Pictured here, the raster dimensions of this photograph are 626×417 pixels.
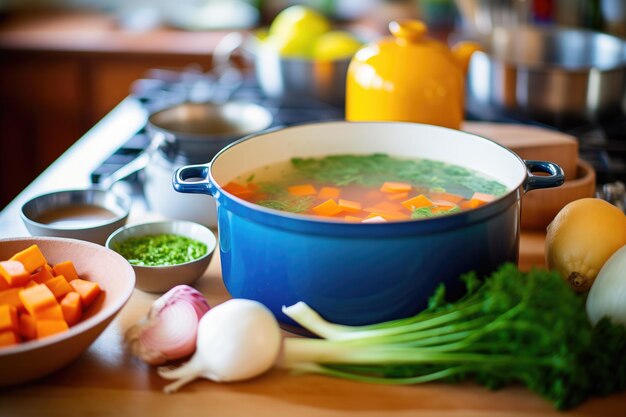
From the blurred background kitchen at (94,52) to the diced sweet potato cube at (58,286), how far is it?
222 centimetres

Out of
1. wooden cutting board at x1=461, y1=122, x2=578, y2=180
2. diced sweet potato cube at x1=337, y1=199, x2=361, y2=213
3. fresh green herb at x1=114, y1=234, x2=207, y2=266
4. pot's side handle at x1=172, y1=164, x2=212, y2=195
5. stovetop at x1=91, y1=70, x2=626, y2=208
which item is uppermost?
pot's side handle at x1=172, y1=164, x2=212, y2=195

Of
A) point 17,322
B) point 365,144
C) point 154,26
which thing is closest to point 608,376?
point 365,144

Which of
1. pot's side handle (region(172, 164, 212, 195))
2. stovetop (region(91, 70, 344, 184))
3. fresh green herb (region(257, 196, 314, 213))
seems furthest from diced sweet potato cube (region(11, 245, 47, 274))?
stovetop (region(91, 70, 344, 184))

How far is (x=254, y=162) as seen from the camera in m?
1.30

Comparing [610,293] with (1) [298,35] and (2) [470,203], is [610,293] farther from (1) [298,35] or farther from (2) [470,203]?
(1) [298,35]

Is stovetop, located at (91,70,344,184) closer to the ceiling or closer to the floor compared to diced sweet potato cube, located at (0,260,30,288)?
closer to the floor

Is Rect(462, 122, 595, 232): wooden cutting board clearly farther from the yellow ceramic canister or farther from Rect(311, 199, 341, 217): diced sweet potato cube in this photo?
Rect(311, 199, 341, 217): diced sweet potato cube

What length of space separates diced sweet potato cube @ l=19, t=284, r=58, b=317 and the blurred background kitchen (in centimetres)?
227

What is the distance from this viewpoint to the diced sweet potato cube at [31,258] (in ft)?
3.49

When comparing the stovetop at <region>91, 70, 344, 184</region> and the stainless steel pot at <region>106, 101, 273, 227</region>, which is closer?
the stainless steel pot at <region>106, 101, 273, 227</region>

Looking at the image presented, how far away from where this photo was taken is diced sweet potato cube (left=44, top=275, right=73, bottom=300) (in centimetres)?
104

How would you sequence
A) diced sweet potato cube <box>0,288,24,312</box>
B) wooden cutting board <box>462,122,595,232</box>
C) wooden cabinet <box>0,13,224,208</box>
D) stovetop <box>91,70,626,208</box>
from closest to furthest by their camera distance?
diced sweet potato cube <box>0,288,24,312</box> → wooden cutting board <box>462,122,595,232</box> → stovetop <box>91,70,626,208</box> → wooden cabinet <box>0,13,224,208</box>

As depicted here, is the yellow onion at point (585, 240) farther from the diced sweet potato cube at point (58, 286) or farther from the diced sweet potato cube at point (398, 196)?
the diced sweet potato cube at point (58, 286)

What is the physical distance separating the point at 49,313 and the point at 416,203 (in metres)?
0.55
